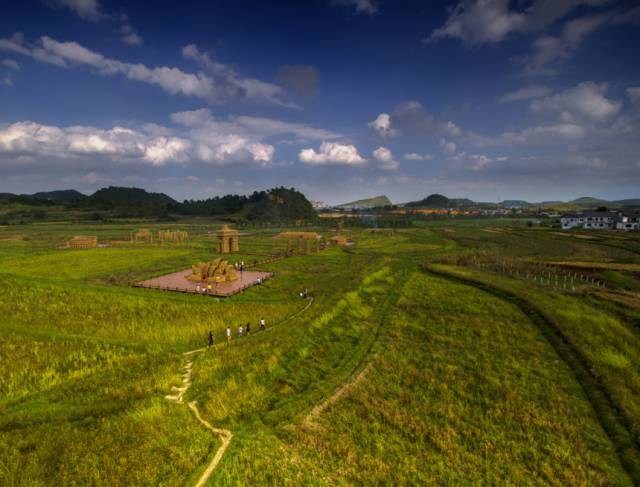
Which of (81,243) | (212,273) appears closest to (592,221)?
(212,273)

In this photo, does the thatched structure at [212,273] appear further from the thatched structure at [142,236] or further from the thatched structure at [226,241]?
the thatched structure at [142,236]

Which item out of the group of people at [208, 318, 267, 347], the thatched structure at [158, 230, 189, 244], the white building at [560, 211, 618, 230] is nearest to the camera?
the group of people at [208, 318, 267, 347]

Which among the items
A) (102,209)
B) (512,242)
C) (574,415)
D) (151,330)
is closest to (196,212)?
(102,209)

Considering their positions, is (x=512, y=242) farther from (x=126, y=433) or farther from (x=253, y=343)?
(x=126, y=433)

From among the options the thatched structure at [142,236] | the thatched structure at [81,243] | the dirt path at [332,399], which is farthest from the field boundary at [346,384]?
the thatched structure at [142,236]

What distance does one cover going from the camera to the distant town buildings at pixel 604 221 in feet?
271

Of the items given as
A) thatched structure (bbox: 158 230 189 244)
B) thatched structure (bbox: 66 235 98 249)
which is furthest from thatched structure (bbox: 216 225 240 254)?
thatched structure (bbox: 66 235 98 249)

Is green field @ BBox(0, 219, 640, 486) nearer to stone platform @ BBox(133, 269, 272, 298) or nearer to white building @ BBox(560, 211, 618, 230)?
stone platform @ BBox(133, 269, 272, 298)

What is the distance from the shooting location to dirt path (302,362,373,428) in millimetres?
11430

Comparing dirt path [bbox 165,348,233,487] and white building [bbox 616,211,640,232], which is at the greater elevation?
white building [bbox 616,211,640,232]

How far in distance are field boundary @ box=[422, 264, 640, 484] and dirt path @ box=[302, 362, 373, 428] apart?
895 cm

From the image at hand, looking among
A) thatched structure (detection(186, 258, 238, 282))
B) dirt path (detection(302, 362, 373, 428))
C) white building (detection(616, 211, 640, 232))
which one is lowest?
dirt path (detection(302, 362, 373, 428))

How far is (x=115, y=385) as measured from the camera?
13.6 m

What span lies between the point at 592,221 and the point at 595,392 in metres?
101
